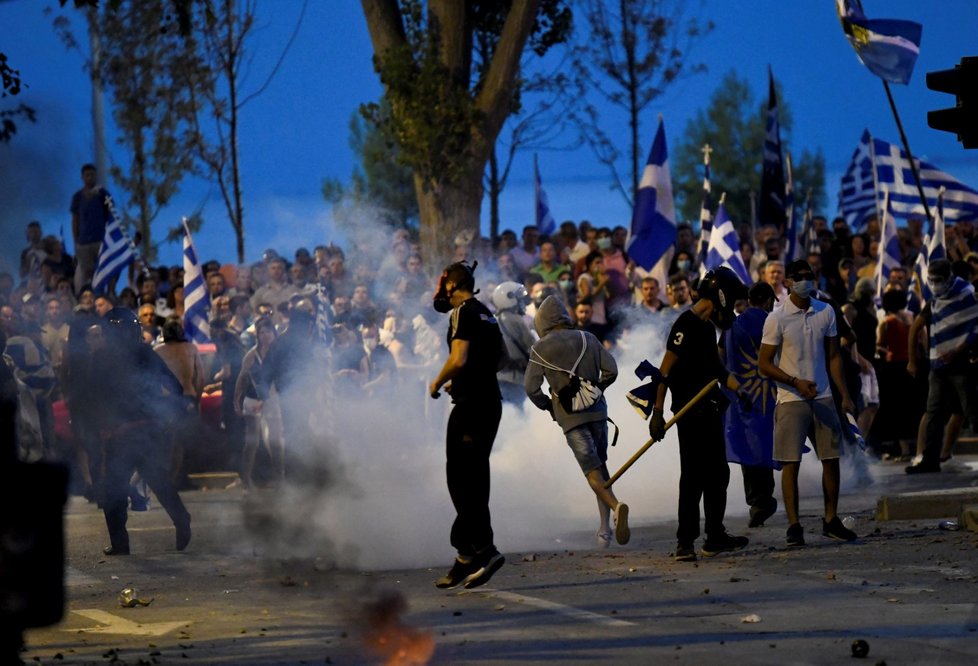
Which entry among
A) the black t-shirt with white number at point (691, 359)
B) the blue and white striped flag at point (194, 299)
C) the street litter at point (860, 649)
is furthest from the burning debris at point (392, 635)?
the blue and white striped flag at point (194, 299)

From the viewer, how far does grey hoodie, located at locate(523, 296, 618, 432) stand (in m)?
12.5

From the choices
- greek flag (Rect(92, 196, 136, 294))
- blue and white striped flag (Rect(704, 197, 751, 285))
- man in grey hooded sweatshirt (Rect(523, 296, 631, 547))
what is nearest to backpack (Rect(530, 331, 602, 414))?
man in grey hooded sweatshirt (Rect(523, 296, 631, 547))

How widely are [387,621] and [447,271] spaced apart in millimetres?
2713

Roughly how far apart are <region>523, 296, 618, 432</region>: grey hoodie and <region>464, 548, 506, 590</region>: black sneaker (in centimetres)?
228

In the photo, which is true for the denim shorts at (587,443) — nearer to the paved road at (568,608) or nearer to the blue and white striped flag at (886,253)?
the paved road at (568,608)

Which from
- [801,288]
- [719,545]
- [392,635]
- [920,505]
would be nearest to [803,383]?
[801,288]

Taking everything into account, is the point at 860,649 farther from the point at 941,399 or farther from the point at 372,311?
the point at 372,311

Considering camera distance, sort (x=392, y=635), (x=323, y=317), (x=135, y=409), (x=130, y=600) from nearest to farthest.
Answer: (x=392, y=635) → (x=130, y=600) → (x=135, y=409) → (x=323, y=317)

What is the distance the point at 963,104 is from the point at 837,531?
3635mm

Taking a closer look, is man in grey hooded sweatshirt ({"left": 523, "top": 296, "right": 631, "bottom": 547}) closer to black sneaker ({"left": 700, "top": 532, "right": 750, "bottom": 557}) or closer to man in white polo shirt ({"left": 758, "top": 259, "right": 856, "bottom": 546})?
black sneaker ({"left": 700, "top": 532, "right": 750, "bottom": 557})

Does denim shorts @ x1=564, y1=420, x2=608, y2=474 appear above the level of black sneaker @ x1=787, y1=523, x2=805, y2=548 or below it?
above

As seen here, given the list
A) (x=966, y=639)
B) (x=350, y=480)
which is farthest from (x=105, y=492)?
A: (x=966, y=639)

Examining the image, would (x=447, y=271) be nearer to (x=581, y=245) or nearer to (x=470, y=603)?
(x=470, y=603)

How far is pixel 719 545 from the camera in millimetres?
11523
